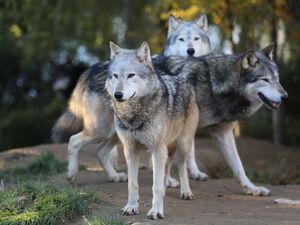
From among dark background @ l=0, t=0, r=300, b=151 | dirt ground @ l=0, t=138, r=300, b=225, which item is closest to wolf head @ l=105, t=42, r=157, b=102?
dirt ground @ l=0, t=138, r=300, b=225

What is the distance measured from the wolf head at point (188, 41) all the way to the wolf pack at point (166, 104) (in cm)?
1

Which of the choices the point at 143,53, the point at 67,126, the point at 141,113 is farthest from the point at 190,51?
the point at 141,113

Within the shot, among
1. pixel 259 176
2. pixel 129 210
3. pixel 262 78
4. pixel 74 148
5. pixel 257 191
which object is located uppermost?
pixel 262 78

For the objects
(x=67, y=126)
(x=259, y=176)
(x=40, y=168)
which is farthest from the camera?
(x=259, y=176)

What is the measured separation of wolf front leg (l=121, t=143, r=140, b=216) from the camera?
5.99 m

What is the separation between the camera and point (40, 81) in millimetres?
19656

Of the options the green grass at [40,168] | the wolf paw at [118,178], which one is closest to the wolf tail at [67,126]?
the green grass at [40,168]

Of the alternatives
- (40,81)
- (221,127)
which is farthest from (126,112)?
(40,81)

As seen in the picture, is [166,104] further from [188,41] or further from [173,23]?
[173,23]

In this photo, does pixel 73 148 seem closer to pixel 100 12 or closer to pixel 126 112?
pixel 126 112

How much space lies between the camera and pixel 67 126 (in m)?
8.30

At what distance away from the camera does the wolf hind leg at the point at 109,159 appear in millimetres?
7977

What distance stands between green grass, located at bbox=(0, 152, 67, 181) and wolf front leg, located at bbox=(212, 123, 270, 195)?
2.42m

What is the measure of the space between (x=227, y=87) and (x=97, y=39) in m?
12.2
